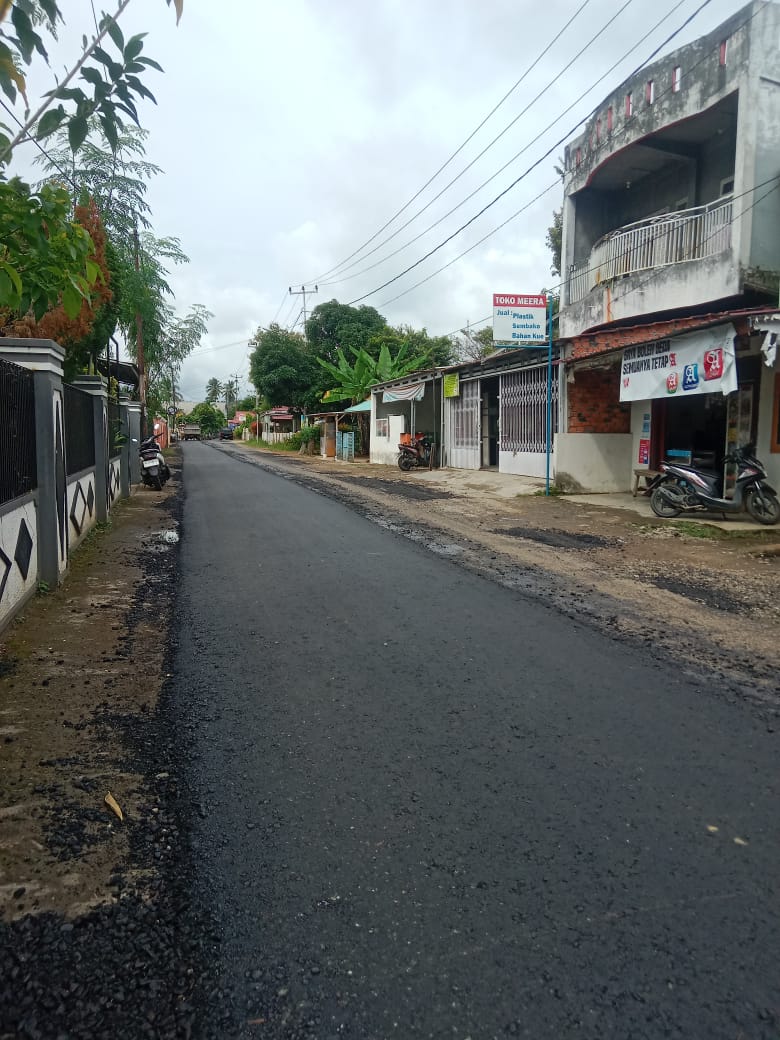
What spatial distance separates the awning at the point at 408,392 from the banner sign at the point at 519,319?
27.7 feet

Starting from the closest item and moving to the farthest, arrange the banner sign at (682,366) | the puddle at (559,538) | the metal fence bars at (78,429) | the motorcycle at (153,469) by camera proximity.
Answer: the metal fence bars at (78,429)
the puddle at (559,538)
the banner sign at (682,366)
the motorcycle at (153,469)

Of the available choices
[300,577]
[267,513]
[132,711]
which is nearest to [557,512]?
[267,513]

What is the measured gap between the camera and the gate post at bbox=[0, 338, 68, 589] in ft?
21.4

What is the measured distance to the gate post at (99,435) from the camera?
10.9m

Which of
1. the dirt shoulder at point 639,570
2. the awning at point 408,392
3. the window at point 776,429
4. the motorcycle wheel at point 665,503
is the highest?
the awning at point 408,392

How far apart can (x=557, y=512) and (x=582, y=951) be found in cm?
1083

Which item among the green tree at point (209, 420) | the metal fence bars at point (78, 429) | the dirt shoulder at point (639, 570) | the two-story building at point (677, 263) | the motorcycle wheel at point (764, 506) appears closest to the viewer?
the dirt shoulder at point (639, 570)

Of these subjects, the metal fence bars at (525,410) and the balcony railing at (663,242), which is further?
the metal fence bars at (525,410)

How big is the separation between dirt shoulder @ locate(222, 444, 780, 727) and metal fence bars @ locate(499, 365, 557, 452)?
302 cm

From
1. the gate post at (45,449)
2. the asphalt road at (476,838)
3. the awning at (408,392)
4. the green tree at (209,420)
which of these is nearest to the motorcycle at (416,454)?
the awning at (408,392)

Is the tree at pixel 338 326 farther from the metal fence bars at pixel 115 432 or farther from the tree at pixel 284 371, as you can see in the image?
the metal fence bars at pixel 115 432

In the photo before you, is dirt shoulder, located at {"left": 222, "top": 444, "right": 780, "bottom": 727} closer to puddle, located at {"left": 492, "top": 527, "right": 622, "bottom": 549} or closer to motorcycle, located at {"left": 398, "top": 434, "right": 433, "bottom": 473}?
puddle, located at {"left": 492, "top": 527, "right": 622, "bottom": 549}

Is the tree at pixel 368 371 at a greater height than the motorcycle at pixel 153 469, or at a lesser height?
greater

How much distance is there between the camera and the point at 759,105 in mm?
12797
